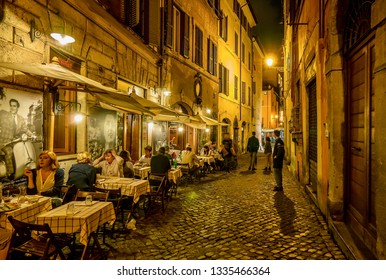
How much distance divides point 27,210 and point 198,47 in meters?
13.3

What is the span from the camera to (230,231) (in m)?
5.21

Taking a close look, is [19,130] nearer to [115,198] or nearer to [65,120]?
[65,120]

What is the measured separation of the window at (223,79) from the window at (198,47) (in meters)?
3.60

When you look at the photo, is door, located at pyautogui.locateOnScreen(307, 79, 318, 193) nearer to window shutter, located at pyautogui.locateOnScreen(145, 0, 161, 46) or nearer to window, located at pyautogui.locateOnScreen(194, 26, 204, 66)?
window shutter, located at pyautogui.locateOnScreen(145, 0, 161, 46)

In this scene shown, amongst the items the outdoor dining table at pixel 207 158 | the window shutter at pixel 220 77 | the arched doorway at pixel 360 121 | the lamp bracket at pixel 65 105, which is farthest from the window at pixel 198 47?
the arched doorway at pixel 360 121

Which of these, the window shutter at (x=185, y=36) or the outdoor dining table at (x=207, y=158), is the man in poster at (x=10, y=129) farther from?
the window shutter at (x=185, y=36)

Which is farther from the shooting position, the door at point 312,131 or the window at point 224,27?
the window at point 224,27

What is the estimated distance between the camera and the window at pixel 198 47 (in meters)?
15.2

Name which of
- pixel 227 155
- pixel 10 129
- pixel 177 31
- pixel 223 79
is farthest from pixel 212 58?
pixel 10 129

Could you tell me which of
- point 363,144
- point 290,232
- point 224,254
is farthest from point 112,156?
point 363,144

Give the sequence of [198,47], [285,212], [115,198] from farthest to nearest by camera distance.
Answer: [198,47]
[285,212]
[115,198]

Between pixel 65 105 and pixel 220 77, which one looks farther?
pixel 220 77
